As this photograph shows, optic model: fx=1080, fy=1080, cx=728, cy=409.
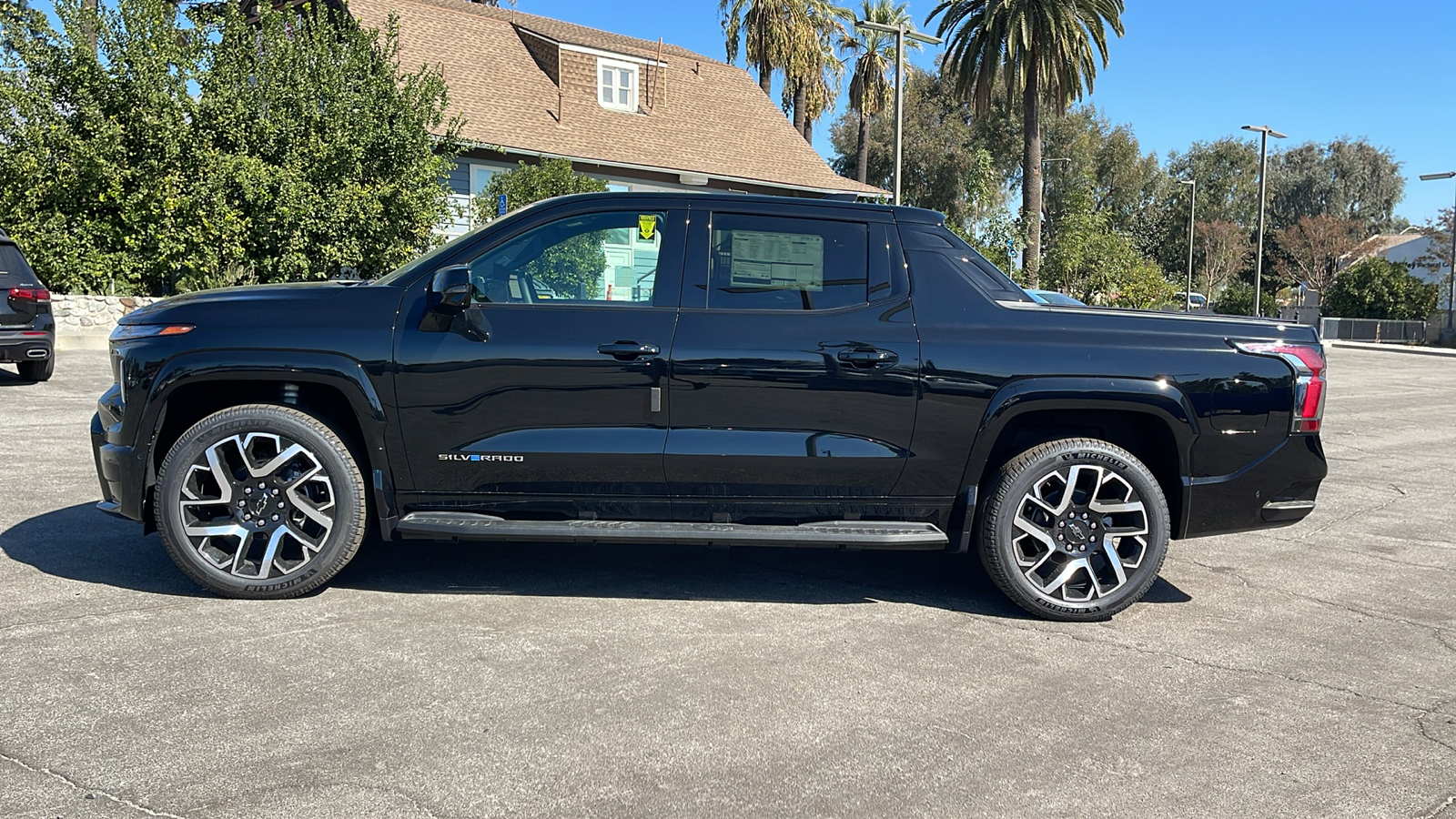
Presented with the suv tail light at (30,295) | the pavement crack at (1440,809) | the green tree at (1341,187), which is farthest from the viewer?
the green tree at (1341,187)

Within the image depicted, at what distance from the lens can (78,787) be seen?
3025 millimetres

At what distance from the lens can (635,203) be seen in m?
4.93

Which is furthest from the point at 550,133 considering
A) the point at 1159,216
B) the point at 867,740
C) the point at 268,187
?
the point at 1159,216

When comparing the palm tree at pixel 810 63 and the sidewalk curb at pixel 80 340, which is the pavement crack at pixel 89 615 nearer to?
the sidewalk curb at pixel 80 340

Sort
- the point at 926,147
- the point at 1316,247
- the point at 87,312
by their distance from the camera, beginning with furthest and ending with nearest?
the point at 1316,247
the point at 926,147
the point at 87,312

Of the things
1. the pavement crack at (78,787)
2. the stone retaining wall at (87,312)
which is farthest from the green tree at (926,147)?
the pavement crack at (78,787)

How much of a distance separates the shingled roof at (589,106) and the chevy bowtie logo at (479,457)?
67.7 feet

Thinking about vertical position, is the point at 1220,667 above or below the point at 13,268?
below

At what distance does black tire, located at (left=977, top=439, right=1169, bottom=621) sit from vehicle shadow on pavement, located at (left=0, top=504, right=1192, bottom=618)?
240 millimetres

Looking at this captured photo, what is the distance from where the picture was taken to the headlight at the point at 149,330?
4652 mm

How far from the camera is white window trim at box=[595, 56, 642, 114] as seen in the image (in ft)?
94.3

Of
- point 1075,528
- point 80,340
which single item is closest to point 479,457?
point 1075,528

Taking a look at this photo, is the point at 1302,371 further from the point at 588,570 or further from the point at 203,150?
the point at 203,150

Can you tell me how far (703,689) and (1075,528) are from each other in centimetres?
194
